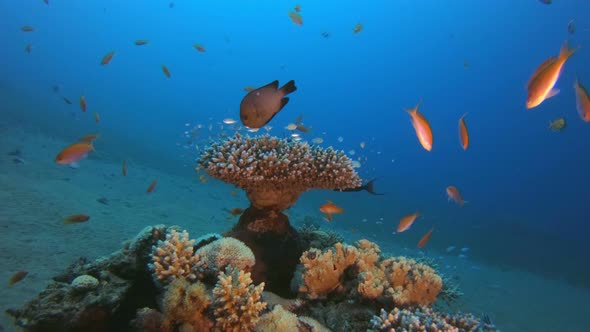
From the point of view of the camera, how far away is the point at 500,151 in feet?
261

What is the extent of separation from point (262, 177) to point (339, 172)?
119 centimetres

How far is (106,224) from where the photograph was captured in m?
9.87

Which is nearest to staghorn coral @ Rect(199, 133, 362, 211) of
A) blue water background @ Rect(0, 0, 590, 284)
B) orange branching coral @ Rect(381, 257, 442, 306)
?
orange branching coral @ Rect(381, 257, 442, 306)

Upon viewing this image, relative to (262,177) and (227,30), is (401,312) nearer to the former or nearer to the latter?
(262,177)

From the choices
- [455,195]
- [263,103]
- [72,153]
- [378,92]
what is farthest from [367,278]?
[378,92]

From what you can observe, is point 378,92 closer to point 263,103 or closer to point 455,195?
point 455,195

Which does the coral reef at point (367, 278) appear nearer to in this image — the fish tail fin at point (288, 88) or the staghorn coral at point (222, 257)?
the staghorn coral at point (222, 257)

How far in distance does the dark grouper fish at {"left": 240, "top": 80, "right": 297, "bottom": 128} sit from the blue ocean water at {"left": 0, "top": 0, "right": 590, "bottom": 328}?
126 inches

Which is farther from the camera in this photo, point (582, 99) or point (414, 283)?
point (414, 283)

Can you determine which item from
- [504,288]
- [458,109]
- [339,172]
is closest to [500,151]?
[458,109]

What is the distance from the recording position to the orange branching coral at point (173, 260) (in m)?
3.32

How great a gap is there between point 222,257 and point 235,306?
798 millimetres

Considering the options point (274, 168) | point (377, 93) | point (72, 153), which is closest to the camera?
point (274, 168)

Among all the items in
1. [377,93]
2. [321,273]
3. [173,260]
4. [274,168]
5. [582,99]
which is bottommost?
[173,260]
